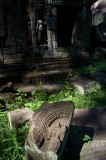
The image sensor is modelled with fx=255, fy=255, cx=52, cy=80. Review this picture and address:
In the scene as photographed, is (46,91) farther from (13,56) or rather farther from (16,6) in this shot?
(16,6)

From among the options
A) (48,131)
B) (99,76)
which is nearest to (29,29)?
(99,76)

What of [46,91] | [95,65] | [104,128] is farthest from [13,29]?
[104,128]

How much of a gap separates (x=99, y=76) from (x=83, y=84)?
749 mm

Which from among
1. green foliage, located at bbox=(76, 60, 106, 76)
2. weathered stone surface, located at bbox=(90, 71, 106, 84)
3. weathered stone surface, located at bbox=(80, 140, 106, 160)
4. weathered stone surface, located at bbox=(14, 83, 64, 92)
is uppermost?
green foliage, located at bbox=(76, 60, 106, 76)

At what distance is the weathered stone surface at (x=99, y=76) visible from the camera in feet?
23.3

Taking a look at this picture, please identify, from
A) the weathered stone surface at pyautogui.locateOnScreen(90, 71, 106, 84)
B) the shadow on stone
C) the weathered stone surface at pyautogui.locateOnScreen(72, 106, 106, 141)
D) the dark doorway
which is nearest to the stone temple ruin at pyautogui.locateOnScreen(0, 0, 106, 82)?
the dark doorway

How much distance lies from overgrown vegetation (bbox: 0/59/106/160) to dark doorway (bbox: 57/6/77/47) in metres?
2.41

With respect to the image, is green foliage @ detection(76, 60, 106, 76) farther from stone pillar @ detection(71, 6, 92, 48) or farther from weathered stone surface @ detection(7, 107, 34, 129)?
weathered stone surface @ detection(7, 107, 34, 129)

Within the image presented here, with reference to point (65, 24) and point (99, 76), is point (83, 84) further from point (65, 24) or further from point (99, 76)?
point (65, 24)

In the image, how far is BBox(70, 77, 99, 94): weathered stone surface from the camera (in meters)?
6.66

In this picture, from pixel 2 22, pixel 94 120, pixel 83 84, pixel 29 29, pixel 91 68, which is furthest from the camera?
pixel 91 68

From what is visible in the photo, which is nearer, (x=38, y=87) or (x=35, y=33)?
(x=38, y=87)

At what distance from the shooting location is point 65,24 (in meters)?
10.0

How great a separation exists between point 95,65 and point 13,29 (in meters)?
3.01
